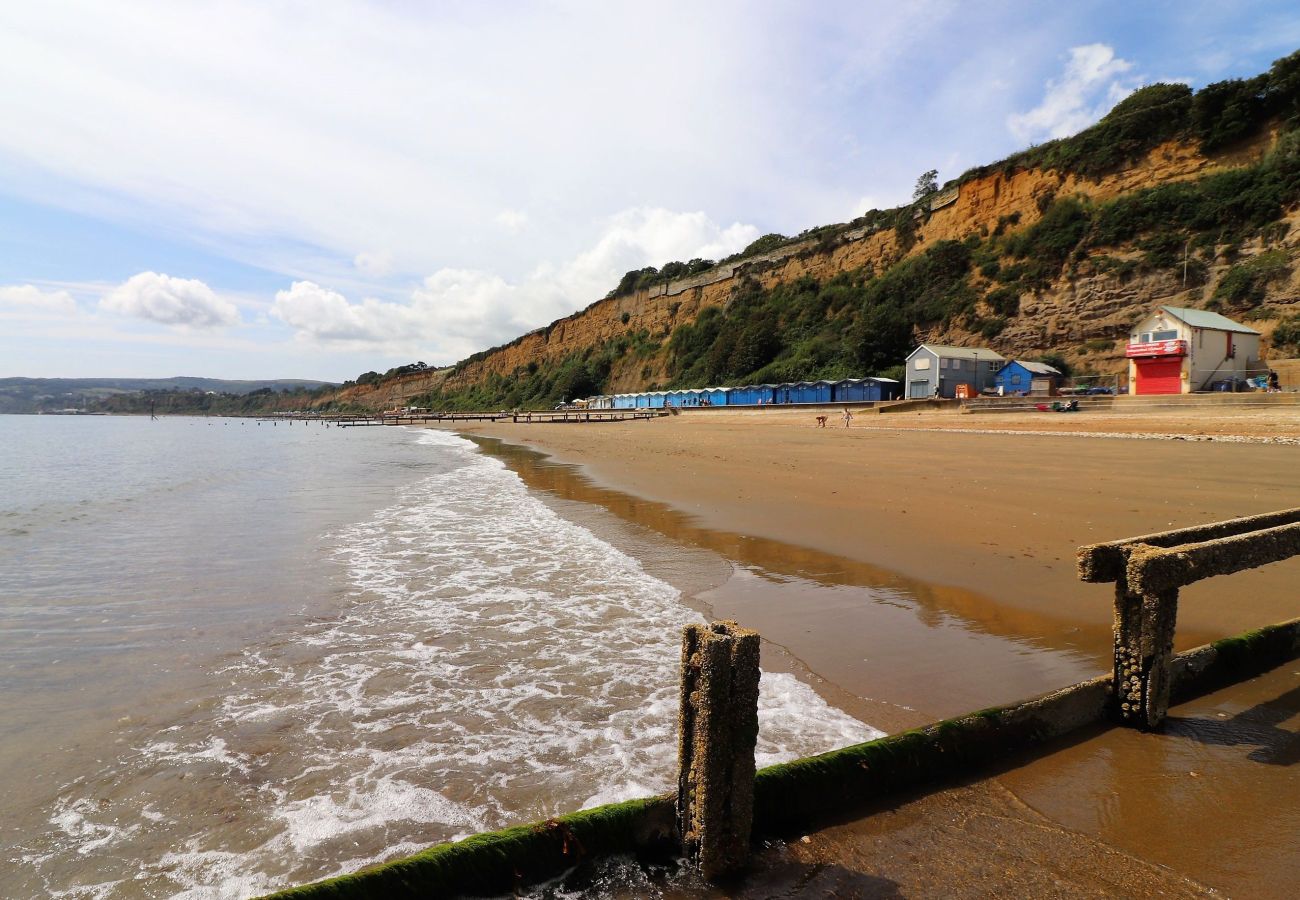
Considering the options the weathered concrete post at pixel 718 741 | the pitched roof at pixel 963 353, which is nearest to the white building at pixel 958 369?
the pitched roof at pixel 963 353

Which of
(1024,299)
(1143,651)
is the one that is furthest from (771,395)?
(1143,651)

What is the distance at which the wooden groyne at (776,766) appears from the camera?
2.52 meters

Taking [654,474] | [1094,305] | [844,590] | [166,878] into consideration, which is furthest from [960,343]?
[166,878]

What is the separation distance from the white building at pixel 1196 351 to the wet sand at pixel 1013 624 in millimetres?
13564

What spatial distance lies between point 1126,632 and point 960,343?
46804 millimetres

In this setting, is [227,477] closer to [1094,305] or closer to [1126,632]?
[1126,632]

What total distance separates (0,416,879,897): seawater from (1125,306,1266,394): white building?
3167 cm

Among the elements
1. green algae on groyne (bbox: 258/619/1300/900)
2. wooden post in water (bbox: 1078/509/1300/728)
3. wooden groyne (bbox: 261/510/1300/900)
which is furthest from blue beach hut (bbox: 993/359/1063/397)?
green algae on groyne (bbox: 258/619/1300/900)

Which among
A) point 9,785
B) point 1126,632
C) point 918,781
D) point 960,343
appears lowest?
point 9,785

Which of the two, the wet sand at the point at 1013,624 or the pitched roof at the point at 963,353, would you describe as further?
the pitched roof at the point at 963,353

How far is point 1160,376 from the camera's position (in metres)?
30.4

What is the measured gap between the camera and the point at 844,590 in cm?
721

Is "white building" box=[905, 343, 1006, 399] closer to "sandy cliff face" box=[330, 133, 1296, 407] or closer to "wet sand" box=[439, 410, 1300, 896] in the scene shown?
"sandy cliff face" box=[330, 133, 1296, 407]

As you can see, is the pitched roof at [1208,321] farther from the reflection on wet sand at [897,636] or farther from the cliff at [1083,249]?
the reflection on wet sand at [897,636]
